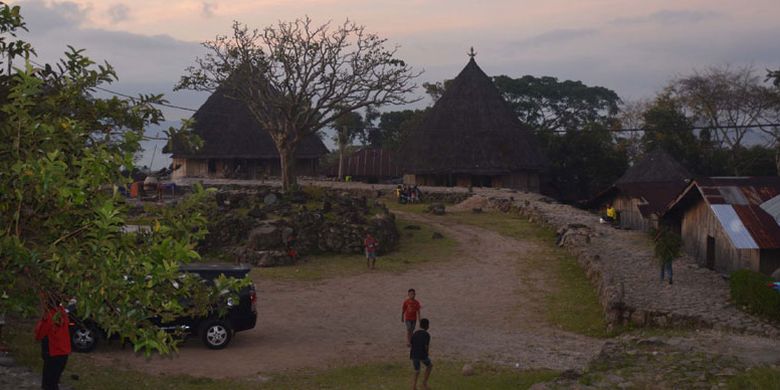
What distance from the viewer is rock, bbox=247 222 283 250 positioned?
29.1m

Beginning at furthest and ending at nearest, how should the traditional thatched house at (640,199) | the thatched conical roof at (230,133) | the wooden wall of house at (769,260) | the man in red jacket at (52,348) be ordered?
1. the thatched conical roof at (230,133)
2. the traditional thatched house at (640,199)
3. the wooden wall of house at (769,260)
4. the man in red jacket at (52,348)

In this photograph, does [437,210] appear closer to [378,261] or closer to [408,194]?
[408,194]

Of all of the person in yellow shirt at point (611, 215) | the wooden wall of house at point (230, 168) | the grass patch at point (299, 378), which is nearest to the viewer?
the grass patch at point (299, 378)

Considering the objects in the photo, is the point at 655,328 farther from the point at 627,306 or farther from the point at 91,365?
the point at 91,365

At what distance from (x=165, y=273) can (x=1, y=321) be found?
8.04 m

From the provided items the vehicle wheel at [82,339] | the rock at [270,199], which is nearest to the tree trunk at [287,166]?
the rock at [270,199]

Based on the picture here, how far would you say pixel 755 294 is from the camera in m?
17.3

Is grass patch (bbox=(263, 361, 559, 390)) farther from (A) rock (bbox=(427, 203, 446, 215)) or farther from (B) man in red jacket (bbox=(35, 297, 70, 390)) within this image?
(A) rock (bbox=(427, 203, 446, 215))

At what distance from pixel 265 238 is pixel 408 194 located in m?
18.5

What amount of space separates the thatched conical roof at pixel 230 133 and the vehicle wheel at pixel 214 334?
3848 centimetres

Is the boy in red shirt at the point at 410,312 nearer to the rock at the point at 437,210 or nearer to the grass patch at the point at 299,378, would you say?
the grass patch at the point at 299,378

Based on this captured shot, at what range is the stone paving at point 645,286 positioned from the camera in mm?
17438

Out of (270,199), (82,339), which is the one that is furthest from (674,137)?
(82,339)

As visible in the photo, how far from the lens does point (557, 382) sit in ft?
43.5
